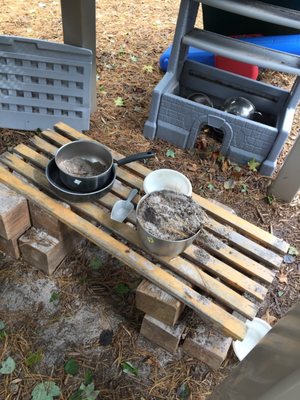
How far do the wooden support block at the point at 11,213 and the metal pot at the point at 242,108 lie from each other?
165cm

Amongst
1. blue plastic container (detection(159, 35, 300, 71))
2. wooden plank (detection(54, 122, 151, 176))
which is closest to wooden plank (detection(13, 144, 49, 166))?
wooden plank (detection(54, 122, 151, 176))

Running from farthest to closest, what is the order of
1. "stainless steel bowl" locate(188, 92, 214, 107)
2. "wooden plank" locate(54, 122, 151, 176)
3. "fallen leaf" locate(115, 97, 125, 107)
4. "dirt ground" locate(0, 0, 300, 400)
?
"fallen leaf" locate(115, 97, 125, 107), "stainless steel bowl" locate(188, 92, 214, 107), "wooden plank" locate(54, 122, 151, 176), "dirt ground" locate(0, 0, 300, 400)

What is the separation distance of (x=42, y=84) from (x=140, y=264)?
1530 mm

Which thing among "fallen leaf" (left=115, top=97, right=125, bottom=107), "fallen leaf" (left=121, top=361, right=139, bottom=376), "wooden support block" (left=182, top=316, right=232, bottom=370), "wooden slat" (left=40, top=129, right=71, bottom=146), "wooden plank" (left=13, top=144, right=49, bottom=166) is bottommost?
"fallen leaf" (left=121, top=361, right=139, bottom=376)

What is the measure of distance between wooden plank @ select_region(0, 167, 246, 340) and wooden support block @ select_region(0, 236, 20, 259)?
28 cm

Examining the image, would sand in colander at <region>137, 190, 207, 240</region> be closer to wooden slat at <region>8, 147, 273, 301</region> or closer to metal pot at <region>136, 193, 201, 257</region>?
metal pot at <region>136, 193, 201, 257</region>

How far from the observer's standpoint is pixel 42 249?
1751mm

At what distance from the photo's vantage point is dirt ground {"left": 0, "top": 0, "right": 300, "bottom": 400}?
1.64 metres

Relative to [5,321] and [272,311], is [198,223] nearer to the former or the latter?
[272,311]

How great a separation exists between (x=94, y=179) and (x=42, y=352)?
81cm

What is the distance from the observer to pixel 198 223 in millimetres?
1498

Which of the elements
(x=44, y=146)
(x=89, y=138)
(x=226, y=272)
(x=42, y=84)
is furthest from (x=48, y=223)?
(x=42, y=84)

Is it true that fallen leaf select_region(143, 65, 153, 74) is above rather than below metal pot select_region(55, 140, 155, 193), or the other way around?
below

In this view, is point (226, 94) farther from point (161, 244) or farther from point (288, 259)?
point (161, 244)
